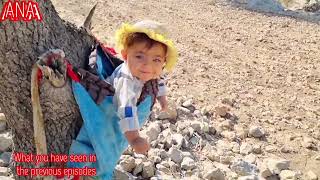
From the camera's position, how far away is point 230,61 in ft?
19.4

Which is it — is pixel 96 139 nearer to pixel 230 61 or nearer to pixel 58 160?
pixel 58 160

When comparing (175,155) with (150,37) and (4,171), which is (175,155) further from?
(150,37)

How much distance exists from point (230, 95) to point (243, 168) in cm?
138

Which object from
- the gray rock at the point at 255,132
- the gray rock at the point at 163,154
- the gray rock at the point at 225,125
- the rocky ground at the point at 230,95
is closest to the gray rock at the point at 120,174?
the rocky ground at the point at 230,95

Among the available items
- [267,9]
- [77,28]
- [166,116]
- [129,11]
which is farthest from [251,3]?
[77,28]

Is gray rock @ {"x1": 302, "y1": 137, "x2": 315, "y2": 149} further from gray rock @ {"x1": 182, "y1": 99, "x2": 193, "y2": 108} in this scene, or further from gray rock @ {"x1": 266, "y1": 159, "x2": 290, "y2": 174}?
gray rock @ {"x1": 182, "y1": 99, "x2": 193, "y2": 108}

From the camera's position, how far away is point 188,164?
3.56 metres

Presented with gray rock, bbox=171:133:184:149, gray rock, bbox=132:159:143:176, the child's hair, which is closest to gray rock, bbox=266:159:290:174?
gray rock, bbox=171:133:184:149

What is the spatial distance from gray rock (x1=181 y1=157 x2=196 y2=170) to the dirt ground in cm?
85

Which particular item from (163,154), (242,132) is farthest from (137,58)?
(242,132)

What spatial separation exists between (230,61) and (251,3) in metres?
3.32

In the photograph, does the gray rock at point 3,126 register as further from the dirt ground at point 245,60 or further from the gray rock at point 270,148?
the gray rock at point 270,148

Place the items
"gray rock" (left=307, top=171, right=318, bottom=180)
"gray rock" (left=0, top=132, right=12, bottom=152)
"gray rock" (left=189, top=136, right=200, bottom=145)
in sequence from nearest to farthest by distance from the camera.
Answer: "gray rock" (left=0, top=132, right=12, bottom=152) → "gray rock" (left=307, top=171, right=318, bottom=180) → "gray rock" (left=189, top=136, right=200, bottom=145)

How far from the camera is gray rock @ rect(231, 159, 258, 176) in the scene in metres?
3.62
